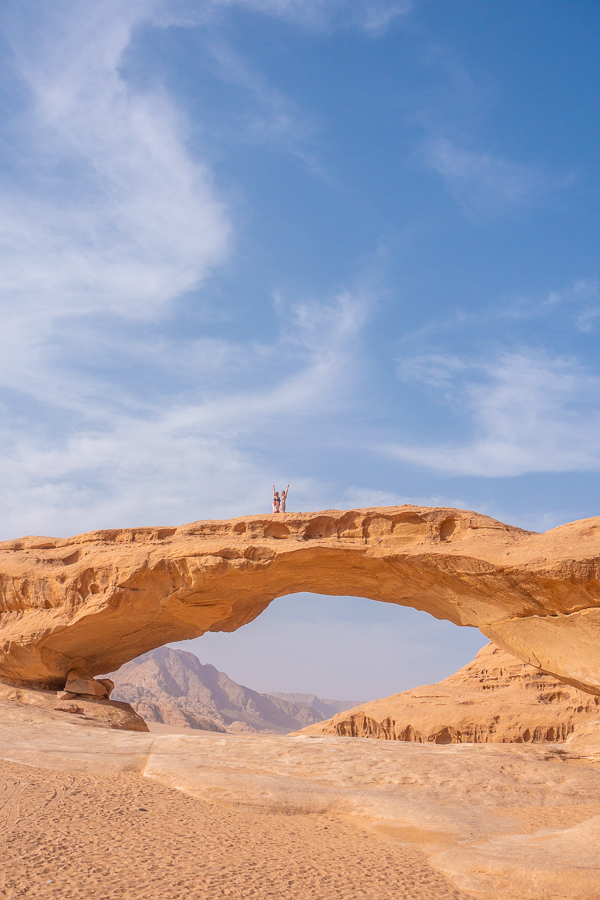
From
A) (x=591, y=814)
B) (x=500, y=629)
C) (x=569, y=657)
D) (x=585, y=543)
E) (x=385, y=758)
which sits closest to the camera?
(x=591, y=814)

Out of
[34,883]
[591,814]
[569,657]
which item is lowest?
[591,814]

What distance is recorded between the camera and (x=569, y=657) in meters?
12.2

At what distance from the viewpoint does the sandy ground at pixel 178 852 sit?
5.20m

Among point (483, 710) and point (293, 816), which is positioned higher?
point (293, 816)

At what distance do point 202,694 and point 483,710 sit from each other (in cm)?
6735

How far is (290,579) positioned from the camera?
14.0m

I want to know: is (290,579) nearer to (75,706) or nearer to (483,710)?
(75,706)

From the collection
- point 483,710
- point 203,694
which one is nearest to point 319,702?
point 203,694

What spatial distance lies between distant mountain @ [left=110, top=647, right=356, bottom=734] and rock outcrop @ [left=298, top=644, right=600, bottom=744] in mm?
37066

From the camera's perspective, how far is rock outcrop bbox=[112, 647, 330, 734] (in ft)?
227

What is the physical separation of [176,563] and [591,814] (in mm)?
8456

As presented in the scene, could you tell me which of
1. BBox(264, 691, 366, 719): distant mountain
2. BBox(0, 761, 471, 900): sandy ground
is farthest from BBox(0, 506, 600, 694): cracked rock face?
BBox(264, 691, 366, 719): distant mountain

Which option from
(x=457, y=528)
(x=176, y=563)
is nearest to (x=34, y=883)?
(x=176, y=563)

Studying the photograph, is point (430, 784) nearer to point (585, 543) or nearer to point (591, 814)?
point (591, 814)
